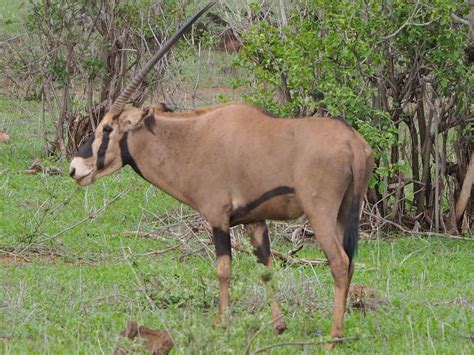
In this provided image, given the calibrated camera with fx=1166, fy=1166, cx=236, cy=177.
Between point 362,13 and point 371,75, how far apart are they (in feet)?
1.88

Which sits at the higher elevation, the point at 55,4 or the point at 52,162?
the point at 55,4

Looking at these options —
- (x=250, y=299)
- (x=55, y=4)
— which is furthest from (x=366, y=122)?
(x=55, y=4)

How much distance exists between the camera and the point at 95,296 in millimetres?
8242

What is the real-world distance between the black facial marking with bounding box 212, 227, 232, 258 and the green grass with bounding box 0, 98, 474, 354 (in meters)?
0.24

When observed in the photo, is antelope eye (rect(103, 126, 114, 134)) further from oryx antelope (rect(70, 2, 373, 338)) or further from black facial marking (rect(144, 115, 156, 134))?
black facial marking (rect(144, 115, 156, 134))

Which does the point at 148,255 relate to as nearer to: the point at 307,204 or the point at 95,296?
the point at 95,296

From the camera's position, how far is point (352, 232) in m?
7.20

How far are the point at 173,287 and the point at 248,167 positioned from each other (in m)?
1.02

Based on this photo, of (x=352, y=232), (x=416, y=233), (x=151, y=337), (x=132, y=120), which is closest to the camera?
(x=151, y=337)

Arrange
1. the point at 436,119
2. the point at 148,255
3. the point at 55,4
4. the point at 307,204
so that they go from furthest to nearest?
the point at 55,4
the point at 436,119
the point at 148,255
the point at 307,204

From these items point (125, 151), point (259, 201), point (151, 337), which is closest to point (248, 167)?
point (259, 201)

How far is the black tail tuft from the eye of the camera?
7195 mm

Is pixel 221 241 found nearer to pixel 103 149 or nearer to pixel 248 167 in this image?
pixel 248 167

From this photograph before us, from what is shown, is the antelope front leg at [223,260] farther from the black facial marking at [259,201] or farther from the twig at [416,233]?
the twig at [416,233]
